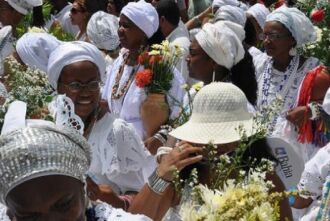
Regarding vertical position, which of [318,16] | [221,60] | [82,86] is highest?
[82,86]

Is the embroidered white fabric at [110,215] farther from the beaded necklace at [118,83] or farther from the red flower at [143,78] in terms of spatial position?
the beaded necklace at [118,83]

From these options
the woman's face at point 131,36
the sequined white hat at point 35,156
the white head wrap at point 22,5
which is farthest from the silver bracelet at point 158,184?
the white head wrap at point 22,5

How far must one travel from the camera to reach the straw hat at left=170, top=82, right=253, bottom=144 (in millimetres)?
3547

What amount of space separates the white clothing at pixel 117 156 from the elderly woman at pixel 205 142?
0.75 m

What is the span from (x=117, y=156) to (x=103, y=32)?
3716 mm

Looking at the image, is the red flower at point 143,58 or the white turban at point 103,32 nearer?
the red flower at point 143,58

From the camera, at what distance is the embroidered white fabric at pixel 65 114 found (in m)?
2.84

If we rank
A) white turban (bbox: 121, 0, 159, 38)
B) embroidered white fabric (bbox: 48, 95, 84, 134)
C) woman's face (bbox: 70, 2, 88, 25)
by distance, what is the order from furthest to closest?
woman's face (bbox: 70, 2, 88, 25) < white turban (bbox: 121, 0, 159, 38) < embroidered white fabric (bbox: 48, 95, 84, 134)

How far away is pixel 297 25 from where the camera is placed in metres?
6.81

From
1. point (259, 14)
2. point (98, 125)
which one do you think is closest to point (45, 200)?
point (98, 125)

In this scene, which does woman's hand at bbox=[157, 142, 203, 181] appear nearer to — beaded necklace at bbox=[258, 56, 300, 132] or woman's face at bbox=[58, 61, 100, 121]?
woman's face at bbox=[58, 61, 100, 121]

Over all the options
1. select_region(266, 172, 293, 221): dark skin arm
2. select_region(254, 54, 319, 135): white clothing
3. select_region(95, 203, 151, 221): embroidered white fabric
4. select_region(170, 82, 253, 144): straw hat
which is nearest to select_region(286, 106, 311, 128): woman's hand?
select_region(254, 54, 319, 135): white clothing

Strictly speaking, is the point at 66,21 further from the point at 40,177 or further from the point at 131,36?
the point at 40,177

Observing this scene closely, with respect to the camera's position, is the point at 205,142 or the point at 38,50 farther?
the point at 38,50
